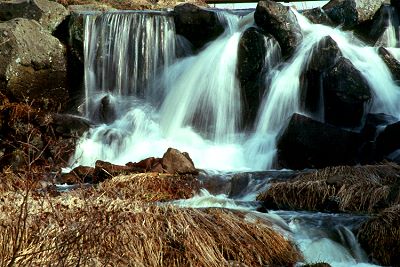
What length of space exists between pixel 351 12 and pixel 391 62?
2388 mm

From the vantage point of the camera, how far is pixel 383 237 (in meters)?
6.00

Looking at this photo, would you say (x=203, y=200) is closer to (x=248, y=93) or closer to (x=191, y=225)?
(x=191, y=225)

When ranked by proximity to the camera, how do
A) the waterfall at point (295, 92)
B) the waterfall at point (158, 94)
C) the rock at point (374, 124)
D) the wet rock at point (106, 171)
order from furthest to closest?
the waterfall at point (158, 94), the waterfall at point (295, 92), the rock at point (374, 124), the wet rock at point (106, 171)

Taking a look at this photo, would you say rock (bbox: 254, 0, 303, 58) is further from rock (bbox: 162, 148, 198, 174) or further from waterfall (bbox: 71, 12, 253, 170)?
rock (bbox: 162, 148, 198, 174)

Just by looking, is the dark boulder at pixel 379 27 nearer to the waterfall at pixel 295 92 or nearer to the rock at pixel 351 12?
the rock at pixel 351 12

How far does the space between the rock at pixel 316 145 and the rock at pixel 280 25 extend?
3.04m

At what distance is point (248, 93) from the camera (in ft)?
44.0

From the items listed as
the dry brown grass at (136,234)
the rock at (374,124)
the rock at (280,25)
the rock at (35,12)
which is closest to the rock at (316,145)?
the rock at (374,124)

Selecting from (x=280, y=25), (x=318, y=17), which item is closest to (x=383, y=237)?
(x=280, y=25)

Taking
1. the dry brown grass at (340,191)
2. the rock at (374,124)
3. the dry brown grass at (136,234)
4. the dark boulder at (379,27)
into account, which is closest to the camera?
the dry brown grass at (136,234)

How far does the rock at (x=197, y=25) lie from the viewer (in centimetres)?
1508

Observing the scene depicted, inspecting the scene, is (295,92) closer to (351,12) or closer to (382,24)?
(351,12)

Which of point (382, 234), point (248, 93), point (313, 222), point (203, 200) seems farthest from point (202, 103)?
point (382, 234)

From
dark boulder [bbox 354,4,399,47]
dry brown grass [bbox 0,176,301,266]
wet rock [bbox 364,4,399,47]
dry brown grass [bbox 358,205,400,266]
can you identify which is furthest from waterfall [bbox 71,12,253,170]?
dry brown grass [bbox 0,176,301,266]
